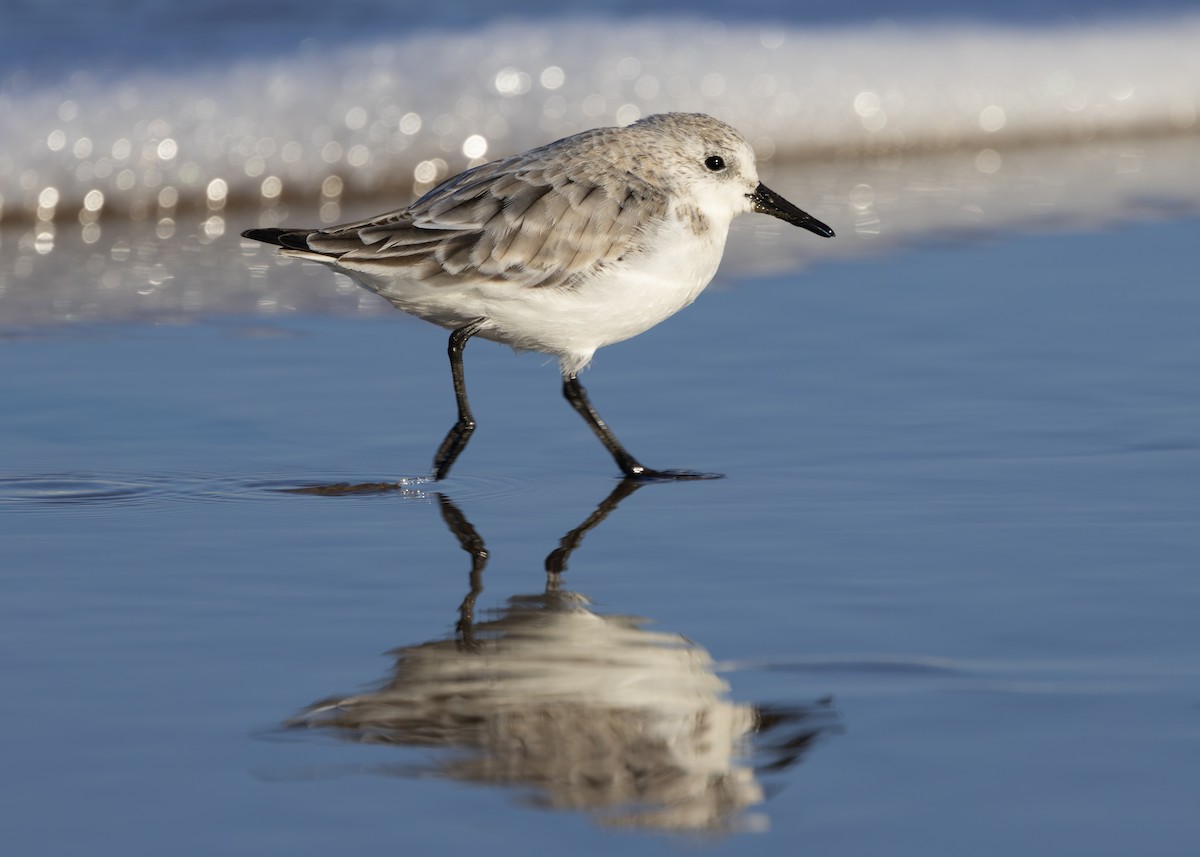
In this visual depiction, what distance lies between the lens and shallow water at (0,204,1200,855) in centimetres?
286

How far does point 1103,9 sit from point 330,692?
380 inches

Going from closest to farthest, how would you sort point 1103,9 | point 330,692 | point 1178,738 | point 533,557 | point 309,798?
point 309,798, point 1178,738, point 330,692, point 533,557, point 1103,9

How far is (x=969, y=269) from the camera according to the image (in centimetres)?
704

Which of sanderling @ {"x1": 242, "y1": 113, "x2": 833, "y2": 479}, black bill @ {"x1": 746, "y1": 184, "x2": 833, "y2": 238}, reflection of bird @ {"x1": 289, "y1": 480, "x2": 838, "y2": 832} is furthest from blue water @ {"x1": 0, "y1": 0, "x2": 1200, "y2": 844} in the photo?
black bill @ {"x1": 746, "y1": 184, "x2": 833, "y2": 238}

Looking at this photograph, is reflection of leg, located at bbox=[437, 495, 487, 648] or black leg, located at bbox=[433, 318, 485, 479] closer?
reflection of leg, located at bbox=[437, 495, 487, 648]

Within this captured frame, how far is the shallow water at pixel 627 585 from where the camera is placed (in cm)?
286

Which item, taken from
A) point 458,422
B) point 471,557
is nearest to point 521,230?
point 458,422

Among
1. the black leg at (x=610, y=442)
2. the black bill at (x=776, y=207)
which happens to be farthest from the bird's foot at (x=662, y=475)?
the black bill at (x=776, y=207)

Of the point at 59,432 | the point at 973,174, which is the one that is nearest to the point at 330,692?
the point at 59,432

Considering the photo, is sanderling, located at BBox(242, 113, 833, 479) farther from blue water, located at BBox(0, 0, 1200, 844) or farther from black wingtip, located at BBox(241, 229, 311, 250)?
blue water, located at BBox(0, 0, 1200, 844)

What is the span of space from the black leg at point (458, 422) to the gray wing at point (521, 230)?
0.23 metres

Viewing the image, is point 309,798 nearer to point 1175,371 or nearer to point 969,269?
point 1175,371

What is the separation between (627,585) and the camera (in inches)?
157

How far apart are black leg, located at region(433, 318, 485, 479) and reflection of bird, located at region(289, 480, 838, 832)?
3.66ft
